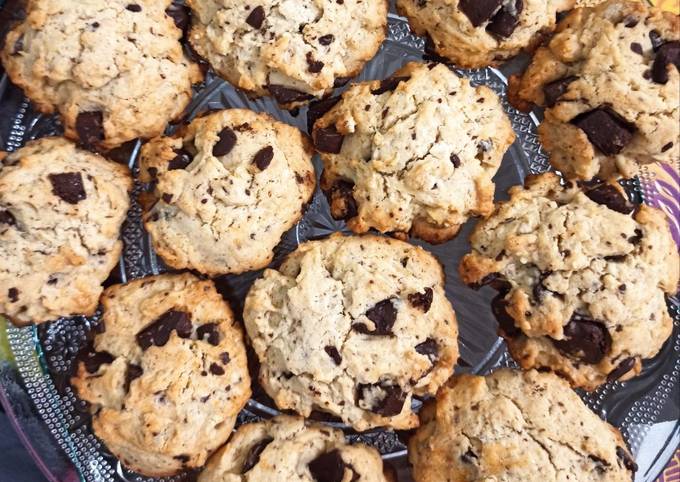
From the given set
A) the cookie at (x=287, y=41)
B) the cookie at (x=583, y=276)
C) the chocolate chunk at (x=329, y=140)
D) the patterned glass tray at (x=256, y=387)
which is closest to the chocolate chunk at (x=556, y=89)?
the patterned glass tray at (x=256, y=387)

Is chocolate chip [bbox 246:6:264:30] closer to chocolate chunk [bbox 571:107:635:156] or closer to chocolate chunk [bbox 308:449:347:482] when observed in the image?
chocolate chunk [bbox 571:107:635:156]

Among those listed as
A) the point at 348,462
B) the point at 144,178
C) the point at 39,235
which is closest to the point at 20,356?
the point at 39,235

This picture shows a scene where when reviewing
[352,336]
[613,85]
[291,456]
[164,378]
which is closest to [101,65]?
[164,378]

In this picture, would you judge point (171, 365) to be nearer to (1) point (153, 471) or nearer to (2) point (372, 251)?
(1) point (153, 471)

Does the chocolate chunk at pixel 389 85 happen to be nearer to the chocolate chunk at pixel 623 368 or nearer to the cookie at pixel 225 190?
the cookie at pixel 225 190

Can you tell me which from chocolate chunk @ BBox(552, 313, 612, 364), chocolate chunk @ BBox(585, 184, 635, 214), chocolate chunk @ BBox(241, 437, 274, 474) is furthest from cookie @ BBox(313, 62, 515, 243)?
chocolate chunk @ BBox(241, 437, 274, 474)

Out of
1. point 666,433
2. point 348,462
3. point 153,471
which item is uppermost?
point 666,433
